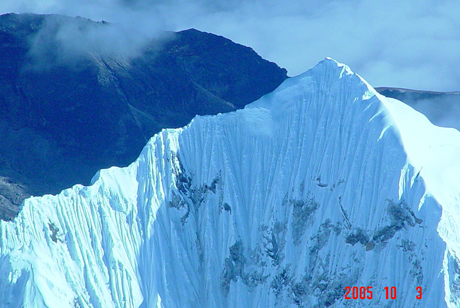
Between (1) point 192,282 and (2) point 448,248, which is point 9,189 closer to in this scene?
(1) point 192,282


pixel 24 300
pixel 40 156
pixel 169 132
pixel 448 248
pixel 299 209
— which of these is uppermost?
pixel 40 156

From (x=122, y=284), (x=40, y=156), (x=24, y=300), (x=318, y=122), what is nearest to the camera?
(x=24, y=300)

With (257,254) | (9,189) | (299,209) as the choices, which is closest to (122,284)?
(257,254)

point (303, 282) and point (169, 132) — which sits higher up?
point (169, 132)
